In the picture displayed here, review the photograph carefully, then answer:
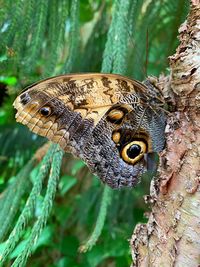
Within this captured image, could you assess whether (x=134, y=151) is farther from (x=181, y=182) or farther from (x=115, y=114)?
(x=181, y=182)

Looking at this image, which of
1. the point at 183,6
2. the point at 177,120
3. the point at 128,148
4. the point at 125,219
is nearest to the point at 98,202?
the point at 125,219

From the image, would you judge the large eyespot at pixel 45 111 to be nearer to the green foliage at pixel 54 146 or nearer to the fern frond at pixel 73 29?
the green foliage at pixel 54 146

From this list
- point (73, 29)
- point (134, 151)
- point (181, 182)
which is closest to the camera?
point (181, 182)

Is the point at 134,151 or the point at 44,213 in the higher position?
the point at 134,151

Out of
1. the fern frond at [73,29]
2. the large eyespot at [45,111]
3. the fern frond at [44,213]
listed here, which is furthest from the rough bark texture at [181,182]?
the fern frond at [73,29]

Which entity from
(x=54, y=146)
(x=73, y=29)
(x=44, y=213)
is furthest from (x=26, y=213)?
(x=73, y=29)

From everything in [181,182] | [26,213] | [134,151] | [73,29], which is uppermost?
[73,29]

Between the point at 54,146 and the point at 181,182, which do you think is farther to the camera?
the point at 54,146
